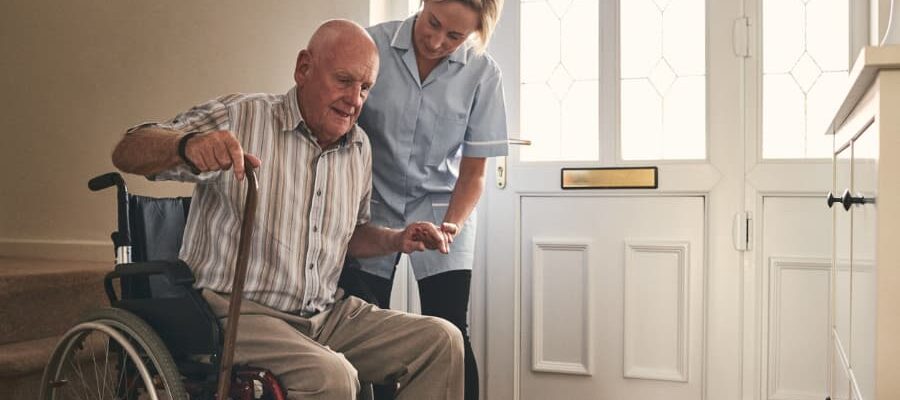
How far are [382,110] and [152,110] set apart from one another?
1.40m

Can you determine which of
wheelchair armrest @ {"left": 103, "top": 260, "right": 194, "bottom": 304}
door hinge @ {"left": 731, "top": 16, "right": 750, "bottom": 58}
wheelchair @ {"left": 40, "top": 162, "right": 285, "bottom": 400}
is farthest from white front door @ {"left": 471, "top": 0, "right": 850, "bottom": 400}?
wheelchair armrest @ {"left": 103, "top": 260, "right": 194, "bottom": 304}

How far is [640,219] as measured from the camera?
2912 mm

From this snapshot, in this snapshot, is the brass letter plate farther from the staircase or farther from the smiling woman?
the staircase

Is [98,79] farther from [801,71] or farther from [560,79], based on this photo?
[801,71]

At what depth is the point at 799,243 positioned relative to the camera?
273 cm

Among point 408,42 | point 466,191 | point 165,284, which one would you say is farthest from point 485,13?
point 165,284

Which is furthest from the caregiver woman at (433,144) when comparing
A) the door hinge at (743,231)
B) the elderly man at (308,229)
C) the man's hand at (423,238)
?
the door hinge at (743,231)

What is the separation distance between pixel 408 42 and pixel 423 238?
1.99 feet

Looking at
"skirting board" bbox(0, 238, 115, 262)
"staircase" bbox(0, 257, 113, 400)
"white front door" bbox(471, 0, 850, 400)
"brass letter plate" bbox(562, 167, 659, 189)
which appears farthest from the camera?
"skirting board" bbox(0, 238, 115, 262)

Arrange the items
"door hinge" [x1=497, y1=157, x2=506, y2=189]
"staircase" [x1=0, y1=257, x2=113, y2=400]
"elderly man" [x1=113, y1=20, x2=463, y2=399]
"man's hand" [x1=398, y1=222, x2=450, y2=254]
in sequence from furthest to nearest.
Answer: "door hinge" [x1=497, y1=157, x2=506, y2=189]
"staircase" [x1=0, y1=257, x2=113, y2=400]
"man's hand" [x1=398, y1=222, x2=450, y2=254]
"elderly man" [x1=113, y1=20, x2=463, y2=399]

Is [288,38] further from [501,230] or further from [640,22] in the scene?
[640,22]

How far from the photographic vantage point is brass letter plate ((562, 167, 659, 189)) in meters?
2.89

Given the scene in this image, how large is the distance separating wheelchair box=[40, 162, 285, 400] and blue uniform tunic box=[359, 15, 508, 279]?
1.88ft

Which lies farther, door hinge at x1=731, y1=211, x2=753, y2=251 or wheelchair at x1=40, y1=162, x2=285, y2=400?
door hinge at x1=731, y1=211, x2=753, y2=251
